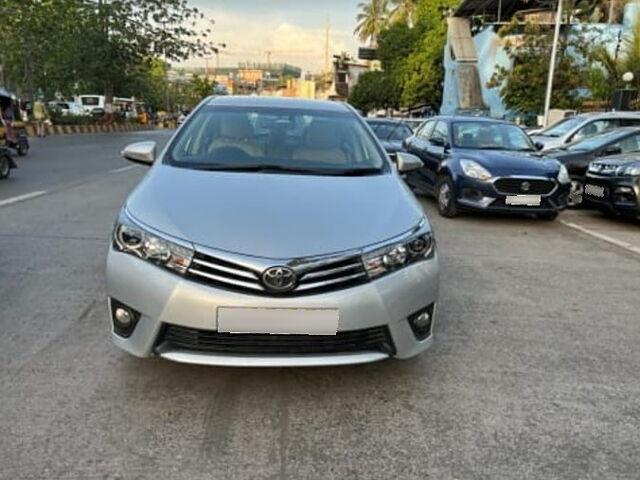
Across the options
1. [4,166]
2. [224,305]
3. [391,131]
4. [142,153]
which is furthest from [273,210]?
[391,131]

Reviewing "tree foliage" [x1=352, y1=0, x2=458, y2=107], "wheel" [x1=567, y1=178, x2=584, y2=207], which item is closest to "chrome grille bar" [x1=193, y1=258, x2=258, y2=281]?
"wheel" [x1=567, y1=178, x2=584, y2=207]

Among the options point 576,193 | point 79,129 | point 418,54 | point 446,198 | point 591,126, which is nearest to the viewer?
point 446,198

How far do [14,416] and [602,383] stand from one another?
3166mm

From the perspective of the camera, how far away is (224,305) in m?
2.89

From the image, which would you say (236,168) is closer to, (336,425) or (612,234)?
(336,425)

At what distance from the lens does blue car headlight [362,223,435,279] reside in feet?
10.1

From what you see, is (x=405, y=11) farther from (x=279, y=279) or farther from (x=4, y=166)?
(x=279, y=279)

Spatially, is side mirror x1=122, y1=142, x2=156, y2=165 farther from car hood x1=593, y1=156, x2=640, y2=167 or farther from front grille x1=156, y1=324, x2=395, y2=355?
car hood x1=593, y1=156, x2=640, y2=167

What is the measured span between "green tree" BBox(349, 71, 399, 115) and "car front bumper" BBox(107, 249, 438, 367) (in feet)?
163

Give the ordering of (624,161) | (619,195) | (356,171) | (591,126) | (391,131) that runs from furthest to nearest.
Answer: (391,131) → (591,126) → (624,161) → (619,195) → (356,171)

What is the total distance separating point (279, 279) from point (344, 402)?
32.1 inches

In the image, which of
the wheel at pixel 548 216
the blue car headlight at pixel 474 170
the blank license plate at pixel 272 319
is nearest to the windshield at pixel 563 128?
the wheel at pixel 548 216

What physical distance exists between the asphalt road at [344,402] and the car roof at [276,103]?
1777 mm

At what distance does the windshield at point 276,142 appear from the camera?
4.11m
